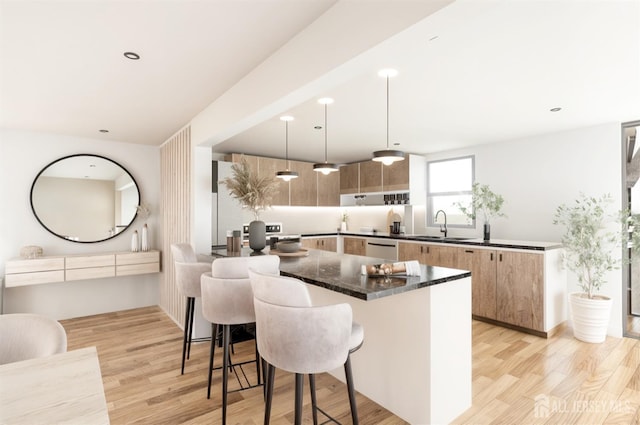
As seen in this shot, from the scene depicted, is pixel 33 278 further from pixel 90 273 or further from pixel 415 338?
pixel 415 338

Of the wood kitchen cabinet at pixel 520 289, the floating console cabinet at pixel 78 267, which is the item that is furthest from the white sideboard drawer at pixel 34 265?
the wood kitchen cabinet at pixel 520 289

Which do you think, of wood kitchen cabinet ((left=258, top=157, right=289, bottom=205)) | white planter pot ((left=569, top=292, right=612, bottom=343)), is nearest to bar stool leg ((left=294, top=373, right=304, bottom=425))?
white planter pot ((left=569, top=292, right=612, bottom=343))

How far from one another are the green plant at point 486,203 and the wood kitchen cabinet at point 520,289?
75 cm

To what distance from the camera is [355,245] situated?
20.1ft

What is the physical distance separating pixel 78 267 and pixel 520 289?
5645 mm

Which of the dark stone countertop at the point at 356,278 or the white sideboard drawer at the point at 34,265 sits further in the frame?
the white sideboard drawer at the point at 34,265

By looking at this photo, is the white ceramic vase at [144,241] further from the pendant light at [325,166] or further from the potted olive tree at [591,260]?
the potted olive tree at [591,260]

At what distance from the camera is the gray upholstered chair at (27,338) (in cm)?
135

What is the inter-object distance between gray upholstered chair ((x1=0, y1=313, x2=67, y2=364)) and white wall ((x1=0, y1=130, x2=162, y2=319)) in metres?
3.87

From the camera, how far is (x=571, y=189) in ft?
13.7

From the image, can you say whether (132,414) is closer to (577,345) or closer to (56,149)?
(56,149)

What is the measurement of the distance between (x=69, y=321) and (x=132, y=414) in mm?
3038

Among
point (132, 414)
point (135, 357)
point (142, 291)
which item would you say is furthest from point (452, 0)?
point (142, 291)

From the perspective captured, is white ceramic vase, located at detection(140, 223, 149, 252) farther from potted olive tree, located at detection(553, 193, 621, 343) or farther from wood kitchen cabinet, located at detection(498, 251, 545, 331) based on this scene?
potted olive tree, located at detection(553, 193, 621, 343)
